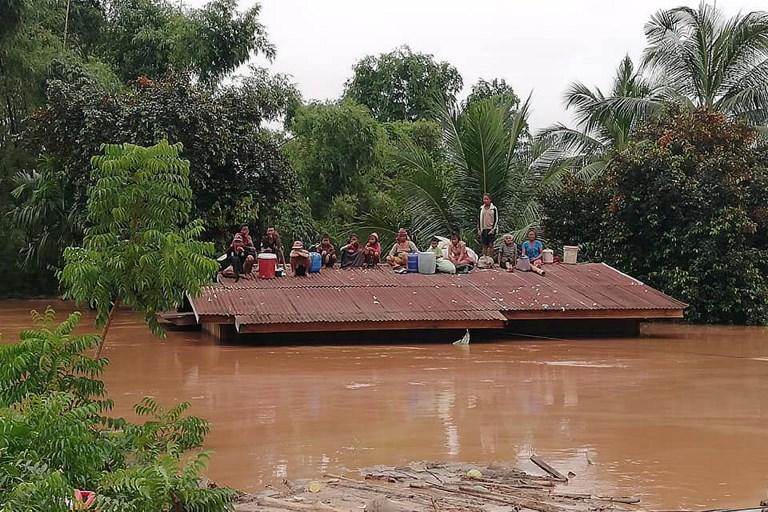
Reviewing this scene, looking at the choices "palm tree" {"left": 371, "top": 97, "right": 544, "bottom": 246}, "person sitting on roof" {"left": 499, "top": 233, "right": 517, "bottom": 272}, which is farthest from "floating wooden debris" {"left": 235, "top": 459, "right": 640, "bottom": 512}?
"palm tree" {"left": 371, "top": 97, "right": 544, "bottom": 246}

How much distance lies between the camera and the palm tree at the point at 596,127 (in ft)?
77.3

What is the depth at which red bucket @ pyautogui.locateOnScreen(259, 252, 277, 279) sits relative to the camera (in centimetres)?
1653

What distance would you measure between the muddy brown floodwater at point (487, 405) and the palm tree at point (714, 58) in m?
8.04

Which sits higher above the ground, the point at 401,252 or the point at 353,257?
the point at 401,252

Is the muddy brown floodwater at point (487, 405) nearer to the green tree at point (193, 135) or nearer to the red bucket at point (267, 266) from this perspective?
the red bucket at point (267, 266)

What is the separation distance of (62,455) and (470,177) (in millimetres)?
17597

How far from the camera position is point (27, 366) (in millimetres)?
6012

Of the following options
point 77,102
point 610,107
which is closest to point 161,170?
point 77,102

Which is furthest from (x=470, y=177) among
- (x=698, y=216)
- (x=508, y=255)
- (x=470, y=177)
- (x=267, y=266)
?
(x=267, y=266)

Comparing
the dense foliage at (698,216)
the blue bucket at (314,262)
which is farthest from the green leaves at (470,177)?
the blue bucket at (314,262)

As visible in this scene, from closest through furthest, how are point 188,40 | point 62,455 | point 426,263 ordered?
point 62,455 → point 426,263 → point 188,40

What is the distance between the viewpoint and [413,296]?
52.8ft

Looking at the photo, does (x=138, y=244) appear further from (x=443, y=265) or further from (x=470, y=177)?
(x=470, y=177)

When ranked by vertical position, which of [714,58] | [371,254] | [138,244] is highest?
[714,58]
